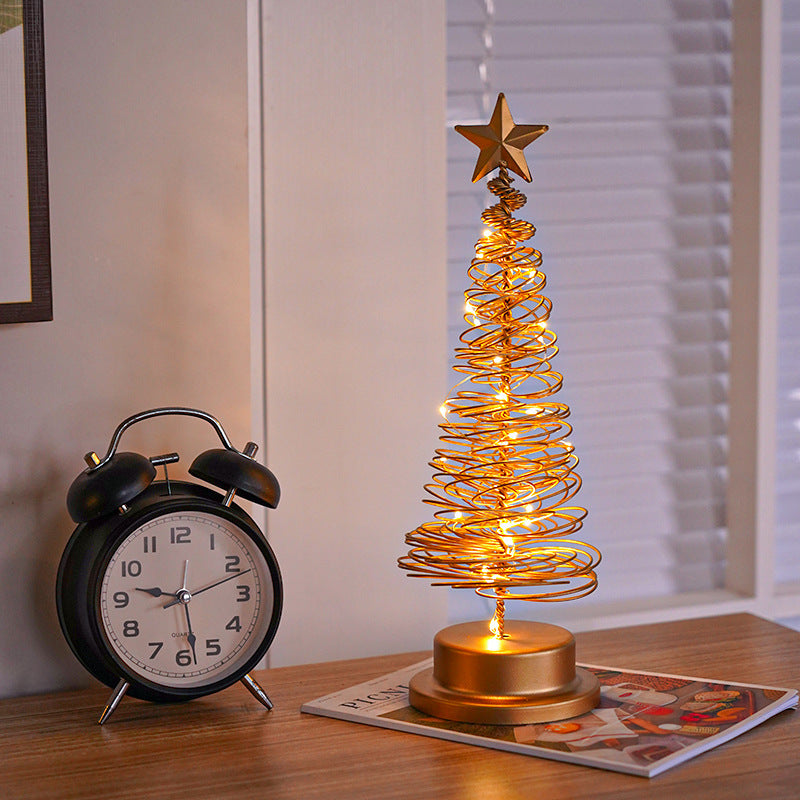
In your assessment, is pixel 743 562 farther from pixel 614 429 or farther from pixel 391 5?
pixel 391 5

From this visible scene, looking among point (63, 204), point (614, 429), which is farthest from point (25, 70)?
point (614, 429)

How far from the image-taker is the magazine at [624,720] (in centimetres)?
103

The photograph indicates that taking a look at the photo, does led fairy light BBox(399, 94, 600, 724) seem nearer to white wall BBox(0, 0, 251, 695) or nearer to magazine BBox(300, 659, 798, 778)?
magazine BBox(300, 659, 798, 778)

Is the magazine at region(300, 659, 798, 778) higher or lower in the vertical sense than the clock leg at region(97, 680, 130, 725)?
lower

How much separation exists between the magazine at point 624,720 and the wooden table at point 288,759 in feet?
0.04

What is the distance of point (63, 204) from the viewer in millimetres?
1224

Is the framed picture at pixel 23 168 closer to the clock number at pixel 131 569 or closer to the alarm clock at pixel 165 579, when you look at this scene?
the alarm clock at pixel 165 579

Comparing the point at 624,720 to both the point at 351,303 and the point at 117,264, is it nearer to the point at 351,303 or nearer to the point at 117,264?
the point at 351,303

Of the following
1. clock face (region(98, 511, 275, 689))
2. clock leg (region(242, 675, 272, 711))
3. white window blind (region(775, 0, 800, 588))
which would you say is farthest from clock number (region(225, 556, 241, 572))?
white window blind (region(775, 0, 800, 588))

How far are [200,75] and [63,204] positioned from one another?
211 millimetres

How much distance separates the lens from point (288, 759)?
3.44 feet

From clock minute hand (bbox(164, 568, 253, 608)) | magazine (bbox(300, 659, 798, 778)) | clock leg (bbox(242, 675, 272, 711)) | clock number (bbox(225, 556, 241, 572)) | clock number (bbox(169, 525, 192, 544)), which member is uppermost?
clock number (bbox(169, 525, 192, 544))

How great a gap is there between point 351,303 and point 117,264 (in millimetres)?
284

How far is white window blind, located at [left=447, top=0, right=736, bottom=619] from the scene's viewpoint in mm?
1545
